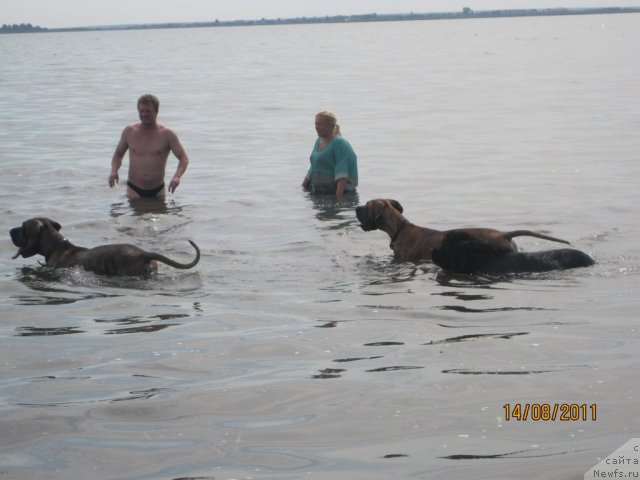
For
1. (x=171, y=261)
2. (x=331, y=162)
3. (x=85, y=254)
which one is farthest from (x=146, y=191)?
(x=171, y=261)

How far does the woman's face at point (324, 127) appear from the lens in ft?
44.9

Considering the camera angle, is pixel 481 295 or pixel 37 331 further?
pixel 481 295

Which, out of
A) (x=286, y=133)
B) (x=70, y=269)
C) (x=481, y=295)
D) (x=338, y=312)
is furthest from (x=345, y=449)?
(x=286, y=133)

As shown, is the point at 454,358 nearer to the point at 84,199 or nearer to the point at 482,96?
the point at 84,199

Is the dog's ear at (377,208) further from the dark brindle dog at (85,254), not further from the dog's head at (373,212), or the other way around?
the dark brindle dog at (85,254)

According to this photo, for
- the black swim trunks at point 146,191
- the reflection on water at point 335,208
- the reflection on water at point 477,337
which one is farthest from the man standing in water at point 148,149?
the reflection on water at point 477,337

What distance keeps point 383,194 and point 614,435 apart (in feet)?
33.8

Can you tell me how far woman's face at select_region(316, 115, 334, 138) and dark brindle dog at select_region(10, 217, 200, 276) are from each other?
4.61 metres

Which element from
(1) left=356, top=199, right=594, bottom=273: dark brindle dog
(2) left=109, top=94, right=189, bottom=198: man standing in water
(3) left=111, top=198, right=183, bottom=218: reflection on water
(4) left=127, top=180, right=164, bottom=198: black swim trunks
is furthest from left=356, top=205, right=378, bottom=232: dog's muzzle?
(4) left=127, top=180, right=164, bottom=198: black swim trunks

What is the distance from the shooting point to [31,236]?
986 centimetres

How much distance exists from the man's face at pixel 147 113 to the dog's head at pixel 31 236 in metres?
3.46

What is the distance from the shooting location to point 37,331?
7590 millimetres

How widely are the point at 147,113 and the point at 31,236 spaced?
12.1 ft
